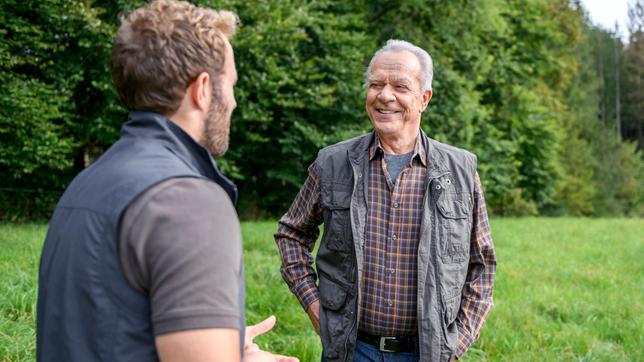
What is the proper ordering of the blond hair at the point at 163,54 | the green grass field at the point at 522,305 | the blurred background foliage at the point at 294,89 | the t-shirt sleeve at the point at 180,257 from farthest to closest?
the blurred background foliage at the point at 294,89, the green grass field at the point at 522,305, the blond hair at the point at 163,54, the t-shirt sleeve at the point at 180,257

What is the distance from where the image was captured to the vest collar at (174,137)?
155 cm

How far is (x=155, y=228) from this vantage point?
53.4 inches

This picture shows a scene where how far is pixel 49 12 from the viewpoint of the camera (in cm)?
1206

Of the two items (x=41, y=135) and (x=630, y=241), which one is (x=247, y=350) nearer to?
(x=41, y=135)

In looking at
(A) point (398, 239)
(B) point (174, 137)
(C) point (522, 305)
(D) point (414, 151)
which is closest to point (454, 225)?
(A) point (398, 239)

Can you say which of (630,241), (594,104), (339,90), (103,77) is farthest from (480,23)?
(594,104)

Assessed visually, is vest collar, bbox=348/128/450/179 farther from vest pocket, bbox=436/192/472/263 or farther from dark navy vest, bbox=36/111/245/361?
dark navy vest, bbox=36/111/245/361

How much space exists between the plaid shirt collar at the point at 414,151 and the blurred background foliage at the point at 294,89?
9.68m

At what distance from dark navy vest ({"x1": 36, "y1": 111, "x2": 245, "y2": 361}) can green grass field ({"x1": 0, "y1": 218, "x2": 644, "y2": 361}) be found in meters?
2.92

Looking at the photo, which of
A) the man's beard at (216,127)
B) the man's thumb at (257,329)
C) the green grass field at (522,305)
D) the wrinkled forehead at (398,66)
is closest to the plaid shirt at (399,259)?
the wrinkled forehead at (398,66)

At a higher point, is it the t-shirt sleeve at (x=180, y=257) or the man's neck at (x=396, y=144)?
the man's neck at (x=396, y=144)

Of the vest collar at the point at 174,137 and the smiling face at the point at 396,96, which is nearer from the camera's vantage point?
the vest collar at the point at 174,137

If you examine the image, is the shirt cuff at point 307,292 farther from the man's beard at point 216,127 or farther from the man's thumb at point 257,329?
the man's beard at point 216,127

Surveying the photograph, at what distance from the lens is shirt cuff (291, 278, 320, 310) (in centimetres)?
317
